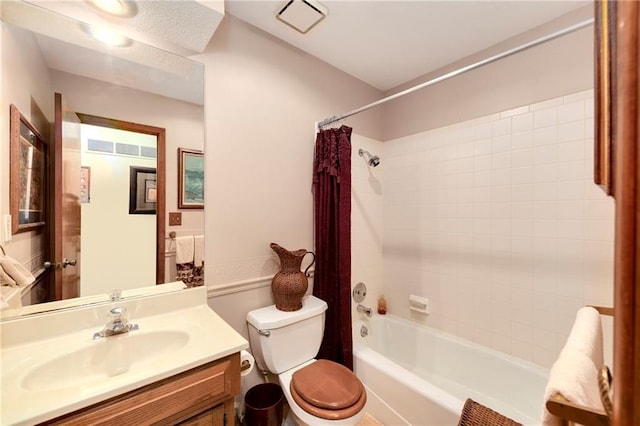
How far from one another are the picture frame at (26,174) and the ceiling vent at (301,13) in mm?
1265

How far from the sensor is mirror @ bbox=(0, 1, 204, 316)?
993 millimetres

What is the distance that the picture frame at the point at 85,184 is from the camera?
1121 millimetres

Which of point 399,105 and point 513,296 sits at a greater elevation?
point 399,105

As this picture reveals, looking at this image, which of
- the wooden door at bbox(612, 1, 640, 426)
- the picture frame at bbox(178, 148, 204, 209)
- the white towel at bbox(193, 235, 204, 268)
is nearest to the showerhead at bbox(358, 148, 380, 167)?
the picture frame at bbox(178, 148, 204, 209)

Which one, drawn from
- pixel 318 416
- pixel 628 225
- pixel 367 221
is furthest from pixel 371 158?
pixel 628 225


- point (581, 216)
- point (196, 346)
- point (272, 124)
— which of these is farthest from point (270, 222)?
point (581, 216)

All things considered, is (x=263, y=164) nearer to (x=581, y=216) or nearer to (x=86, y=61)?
(x=86, y=61)

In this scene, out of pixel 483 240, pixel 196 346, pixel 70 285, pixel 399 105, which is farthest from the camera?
pixel 399 105

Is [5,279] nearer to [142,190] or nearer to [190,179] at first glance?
[142,190]

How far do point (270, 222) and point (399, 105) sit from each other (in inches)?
61.0

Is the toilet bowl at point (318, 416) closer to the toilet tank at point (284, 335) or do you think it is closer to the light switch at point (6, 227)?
the toilet tank at point (284, 335)

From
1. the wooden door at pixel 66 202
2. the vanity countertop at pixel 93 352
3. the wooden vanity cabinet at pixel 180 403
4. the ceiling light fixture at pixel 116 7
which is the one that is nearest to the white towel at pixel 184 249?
the vanity countertop at pixel 93 352

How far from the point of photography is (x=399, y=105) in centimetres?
229

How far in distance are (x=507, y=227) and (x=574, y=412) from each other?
160 centimetres
